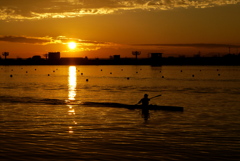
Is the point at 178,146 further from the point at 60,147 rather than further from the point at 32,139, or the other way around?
the point at 32,139

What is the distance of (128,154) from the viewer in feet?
62.3

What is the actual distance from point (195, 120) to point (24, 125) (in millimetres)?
13754

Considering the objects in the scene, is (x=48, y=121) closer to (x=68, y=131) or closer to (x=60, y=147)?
(x=68, y=131)

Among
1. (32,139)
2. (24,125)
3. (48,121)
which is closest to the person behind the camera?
(32,139)

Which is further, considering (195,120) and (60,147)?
(195,120)

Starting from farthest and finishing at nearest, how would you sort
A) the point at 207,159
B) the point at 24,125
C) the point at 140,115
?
the point at 140,115 → the point at 24,125 → the point at 207,159

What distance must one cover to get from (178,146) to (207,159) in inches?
111

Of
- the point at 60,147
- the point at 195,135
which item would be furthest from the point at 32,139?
the point at 195,135

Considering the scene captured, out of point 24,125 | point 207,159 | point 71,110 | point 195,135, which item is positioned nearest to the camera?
point 207,159

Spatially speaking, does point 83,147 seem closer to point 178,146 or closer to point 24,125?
point 178,146

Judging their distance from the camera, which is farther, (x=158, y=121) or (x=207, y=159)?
(x=158, y=121)

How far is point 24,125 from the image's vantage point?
90.3ft

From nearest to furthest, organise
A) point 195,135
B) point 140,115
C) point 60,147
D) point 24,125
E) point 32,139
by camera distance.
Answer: point 60,147
point 32,139
point 195,135
point 24,125
point 140,115

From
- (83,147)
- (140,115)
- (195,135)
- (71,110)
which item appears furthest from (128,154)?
(71,110)
